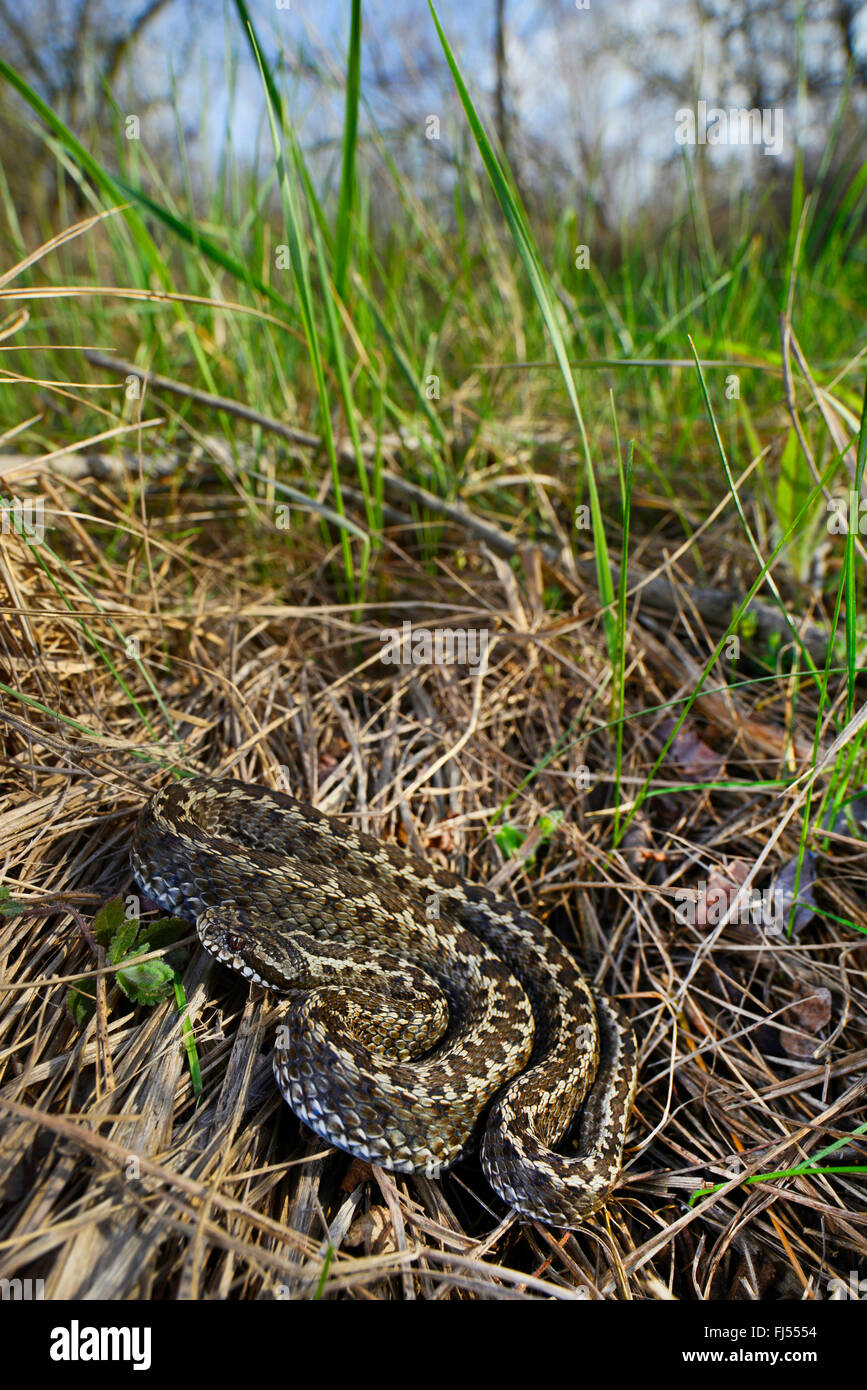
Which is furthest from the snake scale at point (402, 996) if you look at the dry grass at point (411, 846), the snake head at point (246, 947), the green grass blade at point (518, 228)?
the green grass blade at point (518, 228)

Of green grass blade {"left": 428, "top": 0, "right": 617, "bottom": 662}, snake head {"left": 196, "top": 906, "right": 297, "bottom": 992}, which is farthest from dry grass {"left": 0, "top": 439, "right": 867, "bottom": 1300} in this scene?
green grass blade {"left": 428, "top": 0, "right": 617, "bottom": 662}

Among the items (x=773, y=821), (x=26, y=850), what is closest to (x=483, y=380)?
(x=773, y=821)

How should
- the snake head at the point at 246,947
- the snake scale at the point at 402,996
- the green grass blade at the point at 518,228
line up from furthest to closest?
the snake head at the point at 246,947 → the snake scale at the point at 402,996 → the green grass blade at the point at 518,228

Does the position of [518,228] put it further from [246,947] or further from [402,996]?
[402,996]

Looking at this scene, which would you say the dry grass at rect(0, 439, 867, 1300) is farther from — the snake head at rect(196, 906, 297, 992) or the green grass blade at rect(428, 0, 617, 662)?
the green grass blade at rect(428, 0, 617, 662)

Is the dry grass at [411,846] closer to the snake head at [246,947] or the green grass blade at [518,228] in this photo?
the snake head at [246,947]

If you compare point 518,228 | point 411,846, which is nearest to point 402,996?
point 411,846
